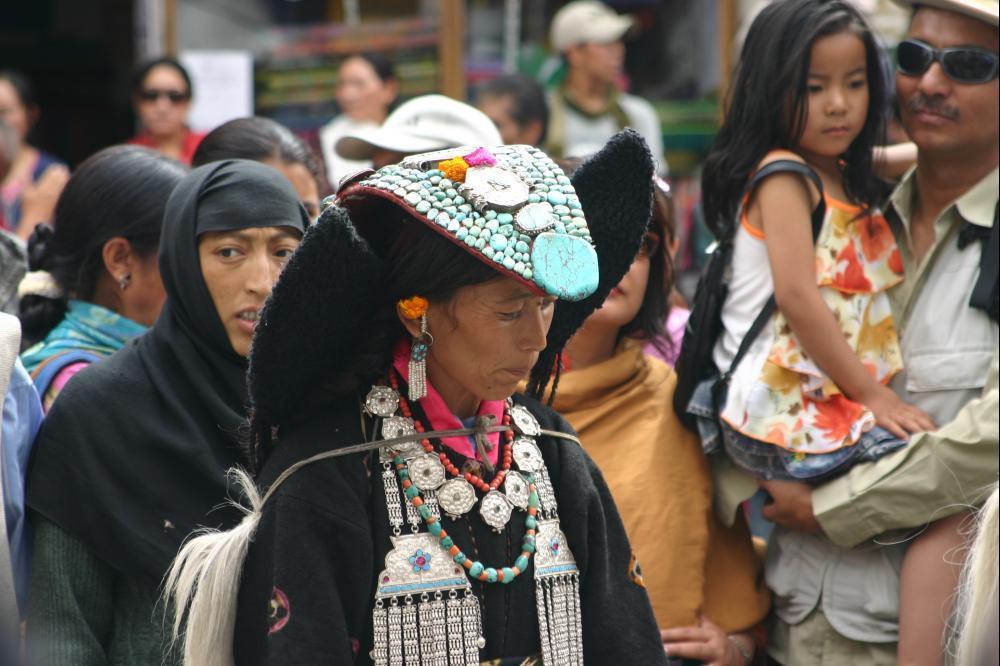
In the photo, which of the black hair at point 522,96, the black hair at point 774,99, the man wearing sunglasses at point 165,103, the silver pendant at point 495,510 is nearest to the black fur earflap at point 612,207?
the silver pendant at point 495,510

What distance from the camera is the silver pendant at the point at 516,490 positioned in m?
2.36

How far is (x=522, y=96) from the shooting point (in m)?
6.19

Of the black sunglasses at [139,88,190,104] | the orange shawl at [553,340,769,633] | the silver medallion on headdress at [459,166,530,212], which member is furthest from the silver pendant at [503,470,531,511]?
the black sunglasses at [139,88,190,104]

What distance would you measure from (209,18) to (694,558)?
18.3 feet

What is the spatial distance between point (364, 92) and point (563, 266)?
487 cm

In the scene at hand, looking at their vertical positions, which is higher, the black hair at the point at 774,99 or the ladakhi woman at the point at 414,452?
the black hair at the point at 774,99

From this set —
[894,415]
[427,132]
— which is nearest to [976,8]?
[894,415]

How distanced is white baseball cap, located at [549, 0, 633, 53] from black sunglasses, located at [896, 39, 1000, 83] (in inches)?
140

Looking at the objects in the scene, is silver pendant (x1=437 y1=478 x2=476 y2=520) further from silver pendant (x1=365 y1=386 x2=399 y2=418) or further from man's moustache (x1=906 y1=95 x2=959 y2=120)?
man's moustache (x1=906 y1=95 x2=959 y2=120)

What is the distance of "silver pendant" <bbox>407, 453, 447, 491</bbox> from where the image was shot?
2.29 m

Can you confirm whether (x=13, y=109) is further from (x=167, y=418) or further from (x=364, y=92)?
(x=167, y=418)

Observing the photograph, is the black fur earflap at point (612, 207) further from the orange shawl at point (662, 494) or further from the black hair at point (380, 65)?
the black hair at point (380, 65)

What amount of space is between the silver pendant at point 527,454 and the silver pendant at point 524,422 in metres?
0.01

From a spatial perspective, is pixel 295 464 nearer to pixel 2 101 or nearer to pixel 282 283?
pixel 282 283
